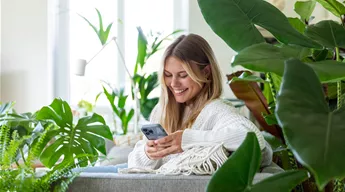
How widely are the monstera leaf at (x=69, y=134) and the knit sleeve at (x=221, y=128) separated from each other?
0.38m

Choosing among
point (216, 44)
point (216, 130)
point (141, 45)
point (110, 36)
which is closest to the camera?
point (216, 130)

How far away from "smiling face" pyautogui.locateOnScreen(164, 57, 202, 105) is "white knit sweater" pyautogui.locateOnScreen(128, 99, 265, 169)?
0.13 m

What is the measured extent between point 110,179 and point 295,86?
0.89 meters

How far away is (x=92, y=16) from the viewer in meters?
5.12

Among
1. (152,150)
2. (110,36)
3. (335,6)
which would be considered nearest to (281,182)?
(335,6)

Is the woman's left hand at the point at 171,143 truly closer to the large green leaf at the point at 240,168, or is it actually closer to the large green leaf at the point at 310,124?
the large green leaf at the point at 240,168

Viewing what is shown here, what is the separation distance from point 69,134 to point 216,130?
0.63m

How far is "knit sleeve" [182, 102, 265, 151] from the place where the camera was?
1710 millimetres

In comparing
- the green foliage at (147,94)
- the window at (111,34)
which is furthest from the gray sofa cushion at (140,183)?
the window at (111,34)

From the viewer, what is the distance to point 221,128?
71.4 inches

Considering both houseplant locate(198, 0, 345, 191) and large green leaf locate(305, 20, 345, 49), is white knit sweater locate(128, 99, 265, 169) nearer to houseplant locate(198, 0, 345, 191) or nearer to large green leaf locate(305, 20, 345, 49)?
houseplant locate(198, 0, 345, 191)

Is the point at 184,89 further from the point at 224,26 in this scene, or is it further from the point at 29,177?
the point at 224,26

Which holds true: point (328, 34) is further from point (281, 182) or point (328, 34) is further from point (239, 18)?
point (281, 182)

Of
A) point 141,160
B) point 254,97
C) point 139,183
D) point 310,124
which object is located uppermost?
point 310,124
